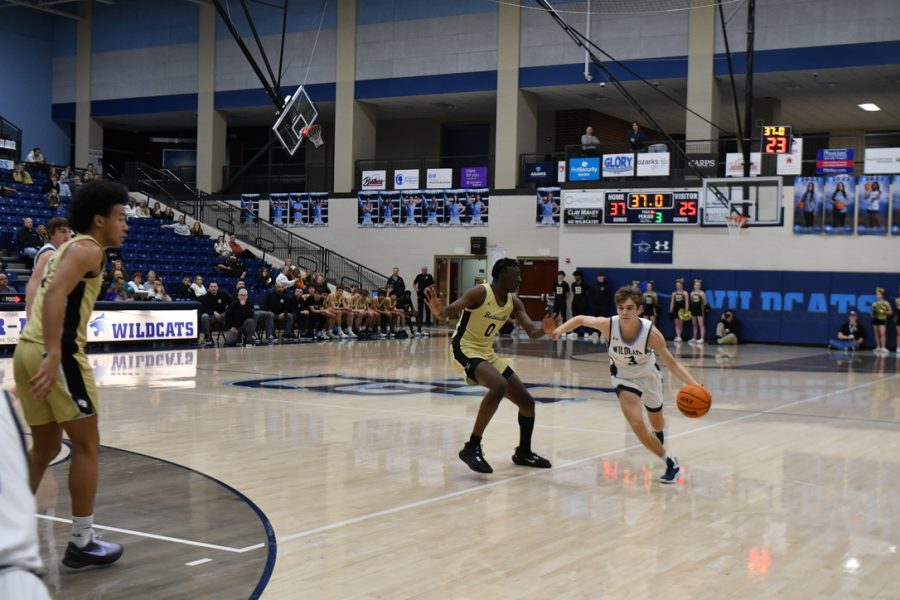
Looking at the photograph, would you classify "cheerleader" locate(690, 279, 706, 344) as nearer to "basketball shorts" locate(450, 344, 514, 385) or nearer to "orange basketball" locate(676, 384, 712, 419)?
"orange basketball" locate(676, 384, 712, 419)

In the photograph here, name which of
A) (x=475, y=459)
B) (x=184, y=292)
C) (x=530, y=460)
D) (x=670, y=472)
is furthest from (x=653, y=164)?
(x=475, y=459)

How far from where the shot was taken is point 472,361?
27.2ft

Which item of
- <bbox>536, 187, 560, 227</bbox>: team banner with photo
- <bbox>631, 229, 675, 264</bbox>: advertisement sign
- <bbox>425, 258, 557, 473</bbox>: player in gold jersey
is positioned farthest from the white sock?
<bbox>536, 187, 560, 227</bbox>: team banner with photo

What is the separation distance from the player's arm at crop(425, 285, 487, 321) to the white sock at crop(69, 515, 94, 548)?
10.2 feet

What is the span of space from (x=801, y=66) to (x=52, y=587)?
89.7 feet

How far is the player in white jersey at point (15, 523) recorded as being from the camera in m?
1.99

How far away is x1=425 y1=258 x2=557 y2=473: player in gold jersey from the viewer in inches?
319

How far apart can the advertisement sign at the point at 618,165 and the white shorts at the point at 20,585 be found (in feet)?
89.9

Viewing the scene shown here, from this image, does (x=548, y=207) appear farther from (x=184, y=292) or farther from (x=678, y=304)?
(x=184, y=292)

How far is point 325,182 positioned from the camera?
36.8m

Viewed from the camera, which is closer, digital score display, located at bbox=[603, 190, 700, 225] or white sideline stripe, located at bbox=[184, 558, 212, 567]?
white sideline stripe, located at bbox=[184, 558, 212, 567]

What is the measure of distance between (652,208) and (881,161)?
5969 millimetres

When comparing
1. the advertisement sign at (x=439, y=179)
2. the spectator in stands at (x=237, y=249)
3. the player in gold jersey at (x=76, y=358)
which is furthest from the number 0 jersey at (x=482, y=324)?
the advertisement sign at (x=439, y=179)

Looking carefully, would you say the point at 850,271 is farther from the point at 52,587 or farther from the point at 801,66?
the point at 52,587
